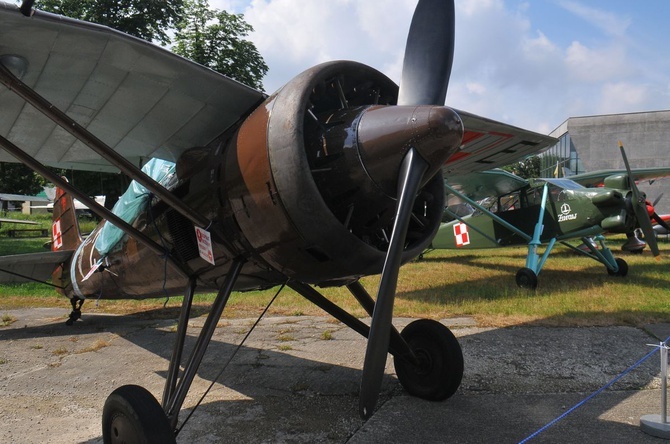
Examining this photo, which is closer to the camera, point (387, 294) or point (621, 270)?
→ point (387, 294)

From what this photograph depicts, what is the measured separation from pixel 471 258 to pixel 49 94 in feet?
43.6

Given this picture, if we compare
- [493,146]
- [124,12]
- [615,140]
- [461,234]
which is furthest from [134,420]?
[615,140]

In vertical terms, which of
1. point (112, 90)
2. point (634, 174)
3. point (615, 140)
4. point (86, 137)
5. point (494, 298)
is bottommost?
point (494, 298)

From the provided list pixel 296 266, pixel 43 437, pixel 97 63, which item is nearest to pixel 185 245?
pixel 296 266

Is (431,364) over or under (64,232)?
under

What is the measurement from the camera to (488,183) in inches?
447

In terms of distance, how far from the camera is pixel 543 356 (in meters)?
4.82

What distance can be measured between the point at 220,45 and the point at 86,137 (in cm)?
1781

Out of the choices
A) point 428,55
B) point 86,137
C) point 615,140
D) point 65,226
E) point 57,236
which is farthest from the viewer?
point 615,140

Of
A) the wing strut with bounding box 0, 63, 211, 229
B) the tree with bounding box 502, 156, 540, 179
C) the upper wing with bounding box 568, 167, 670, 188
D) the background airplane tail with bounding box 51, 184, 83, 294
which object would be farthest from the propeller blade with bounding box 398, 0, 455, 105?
the tree with bounding box 502, 156, 540, 179

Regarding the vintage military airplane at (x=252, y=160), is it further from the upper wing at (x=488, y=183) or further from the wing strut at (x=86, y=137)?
the upper wing at (x=488, y=183)

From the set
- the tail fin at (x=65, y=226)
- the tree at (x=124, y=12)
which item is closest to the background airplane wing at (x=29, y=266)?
the tail fin at (x=65, y=226)

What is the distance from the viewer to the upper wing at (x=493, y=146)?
5.75 meters

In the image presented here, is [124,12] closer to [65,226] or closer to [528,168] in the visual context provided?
[65,226]
